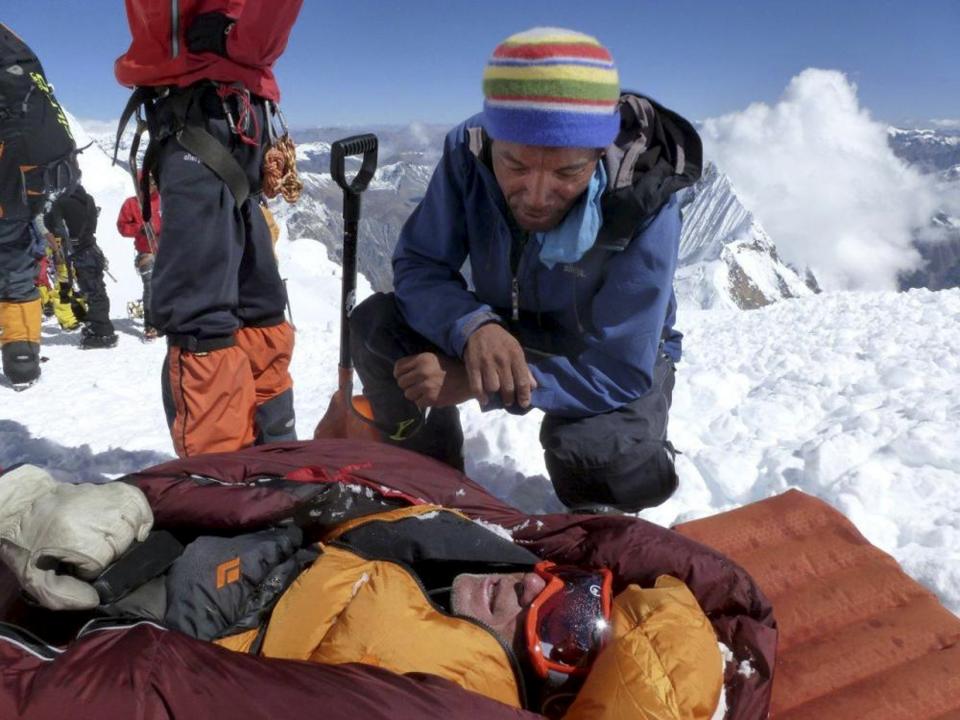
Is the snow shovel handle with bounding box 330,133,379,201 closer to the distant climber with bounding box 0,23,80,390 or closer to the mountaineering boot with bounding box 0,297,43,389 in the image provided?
the distant climber with bounding box 0,23,80,390

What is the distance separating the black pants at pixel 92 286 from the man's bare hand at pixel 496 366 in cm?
493

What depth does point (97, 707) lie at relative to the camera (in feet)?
4.09

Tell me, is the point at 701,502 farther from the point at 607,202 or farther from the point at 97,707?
the point at 97,707

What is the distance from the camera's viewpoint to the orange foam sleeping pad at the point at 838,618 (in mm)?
1982

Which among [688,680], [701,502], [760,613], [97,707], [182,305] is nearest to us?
[97,707]

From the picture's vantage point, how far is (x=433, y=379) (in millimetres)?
2459

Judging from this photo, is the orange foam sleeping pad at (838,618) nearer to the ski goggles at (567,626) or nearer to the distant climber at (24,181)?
the ski goggles at (567,626)

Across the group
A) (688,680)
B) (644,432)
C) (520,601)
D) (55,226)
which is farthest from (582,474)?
(55,226)

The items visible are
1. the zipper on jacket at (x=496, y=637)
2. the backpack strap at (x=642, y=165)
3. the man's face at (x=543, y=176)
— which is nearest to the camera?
the zipper on jacket at (x=496, y=637)

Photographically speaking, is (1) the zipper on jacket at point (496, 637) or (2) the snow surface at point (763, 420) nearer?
(1) the zipper on jacket at point (496, 637)

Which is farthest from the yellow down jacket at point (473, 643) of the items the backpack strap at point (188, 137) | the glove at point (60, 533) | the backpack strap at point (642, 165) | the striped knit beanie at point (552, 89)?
the backpack strap at point (188, 137)

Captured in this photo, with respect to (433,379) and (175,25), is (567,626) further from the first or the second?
(175,25)

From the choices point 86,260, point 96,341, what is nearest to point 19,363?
point 96,341

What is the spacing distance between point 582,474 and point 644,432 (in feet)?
0.90
